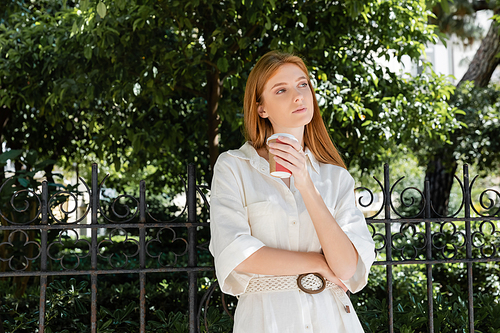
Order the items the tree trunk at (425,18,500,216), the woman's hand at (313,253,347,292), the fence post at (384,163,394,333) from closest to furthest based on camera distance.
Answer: the woman's hand at (313,253,347,292) → the fence post at (384,163,394,333) → the tree trunk at (425,18,500,216)

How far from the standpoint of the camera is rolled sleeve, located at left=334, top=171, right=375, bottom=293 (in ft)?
5.87

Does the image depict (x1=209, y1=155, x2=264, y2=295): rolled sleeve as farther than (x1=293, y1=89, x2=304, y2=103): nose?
No

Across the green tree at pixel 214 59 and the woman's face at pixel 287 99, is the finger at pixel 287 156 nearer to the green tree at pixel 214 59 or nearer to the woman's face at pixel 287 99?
the woman's face at pixel 287 99

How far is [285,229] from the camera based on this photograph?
5.93ft

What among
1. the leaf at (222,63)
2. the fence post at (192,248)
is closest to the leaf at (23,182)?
the leaf at (222,63)

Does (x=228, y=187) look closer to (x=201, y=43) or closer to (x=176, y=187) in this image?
(x=201, y=43)

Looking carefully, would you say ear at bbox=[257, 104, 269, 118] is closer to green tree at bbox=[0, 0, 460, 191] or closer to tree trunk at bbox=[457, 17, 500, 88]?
green tree at bbox=[0, 0, 460, 191]

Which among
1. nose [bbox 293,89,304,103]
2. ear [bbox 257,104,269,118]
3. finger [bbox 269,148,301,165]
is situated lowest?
finger [bbox 269,148,301,165]

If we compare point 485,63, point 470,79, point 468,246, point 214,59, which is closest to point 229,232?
point 468,246

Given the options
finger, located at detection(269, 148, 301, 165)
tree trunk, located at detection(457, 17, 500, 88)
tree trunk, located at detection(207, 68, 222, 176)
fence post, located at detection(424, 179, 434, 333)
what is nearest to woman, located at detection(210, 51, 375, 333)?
finger, located at detection(269, 148, 301, 165)

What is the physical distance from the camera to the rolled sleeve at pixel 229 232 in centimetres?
168

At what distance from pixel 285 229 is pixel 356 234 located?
0.90 feet

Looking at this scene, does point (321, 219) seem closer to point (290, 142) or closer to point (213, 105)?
point (290, 142)

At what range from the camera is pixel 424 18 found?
14.6ft
